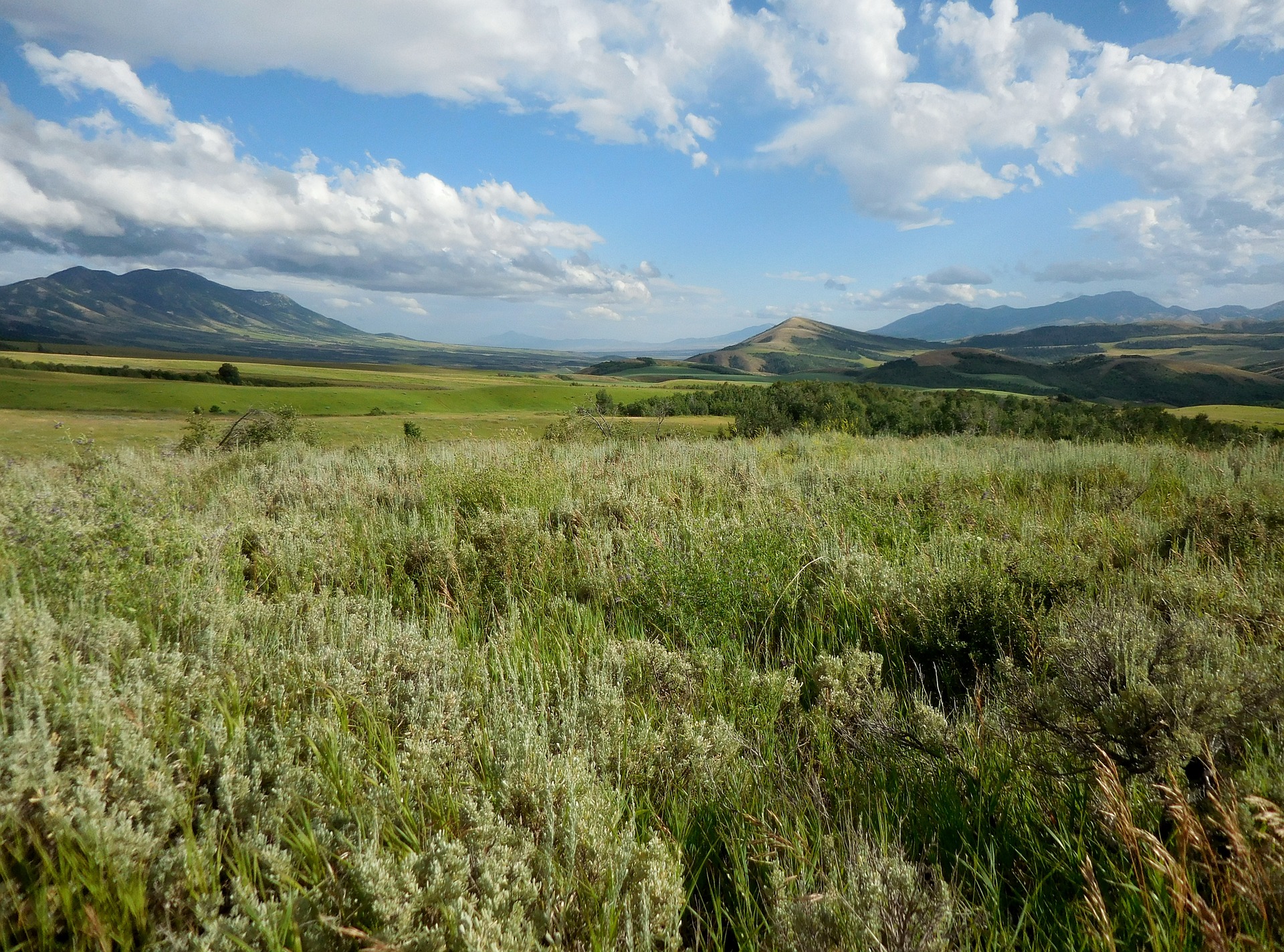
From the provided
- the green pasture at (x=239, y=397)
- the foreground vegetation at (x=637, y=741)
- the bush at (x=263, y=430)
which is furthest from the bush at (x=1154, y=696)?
the green pasture at (x=239, y=397)

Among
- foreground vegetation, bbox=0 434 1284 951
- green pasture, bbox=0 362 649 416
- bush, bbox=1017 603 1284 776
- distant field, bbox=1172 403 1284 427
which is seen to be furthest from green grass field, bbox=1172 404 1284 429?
bush, bbox=1017 603 1284 776

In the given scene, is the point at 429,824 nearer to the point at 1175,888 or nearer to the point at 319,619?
the point at 319,619

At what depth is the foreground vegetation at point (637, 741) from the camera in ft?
5.52

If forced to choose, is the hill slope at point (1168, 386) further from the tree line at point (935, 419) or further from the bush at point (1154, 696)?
the bush at point (1154, 696)

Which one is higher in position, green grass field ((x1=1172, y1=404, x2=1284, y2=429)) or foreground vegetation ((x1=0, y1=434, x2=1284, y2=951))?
foreground vegetation ((x1=0, y1=434, x2=1284, y2=951))

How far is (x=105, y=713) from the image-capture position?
2.27m

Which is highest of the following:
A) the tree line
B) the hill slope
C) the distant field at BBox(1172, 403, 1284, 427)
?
the hill slope

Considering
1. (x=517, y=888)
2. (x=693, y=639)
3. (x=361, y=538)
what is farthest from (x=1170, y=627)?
(x=361, y=538)

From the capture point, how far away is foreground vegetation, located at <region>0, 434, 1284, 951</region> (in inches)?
66.2

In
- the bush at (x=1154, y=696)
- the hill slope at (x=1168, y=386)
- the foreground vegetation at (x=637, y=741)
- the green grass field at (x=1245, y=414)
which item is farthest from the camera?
the hill slope at (x=1168, y=386)

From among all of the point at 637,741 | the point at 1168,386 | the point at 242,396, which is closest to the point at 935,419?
the point at 637,741

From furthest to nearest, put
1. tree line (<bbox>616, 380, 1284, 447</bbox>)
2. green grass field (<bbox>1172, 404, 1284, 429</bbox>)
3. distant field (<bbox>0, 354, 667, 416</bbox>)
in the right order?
distant field (<bbox>0, 354, 667, 416</bbox>)
green grass field (<bbox>1172, 404, 1284, 429</bbox>)
tree line (<bbox>616, 380, 1284, 447</bbox>)

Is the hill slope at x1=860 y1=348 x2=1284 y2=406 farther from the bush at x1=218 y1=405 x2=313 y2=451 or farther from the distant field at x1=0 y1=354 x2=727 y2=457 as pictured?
the bush at x1=218 y1=405 x2=313 y2=451

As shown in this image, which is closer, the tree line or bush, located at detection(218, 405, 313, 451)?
bush, located at detection(218, 405, 313, 451)
